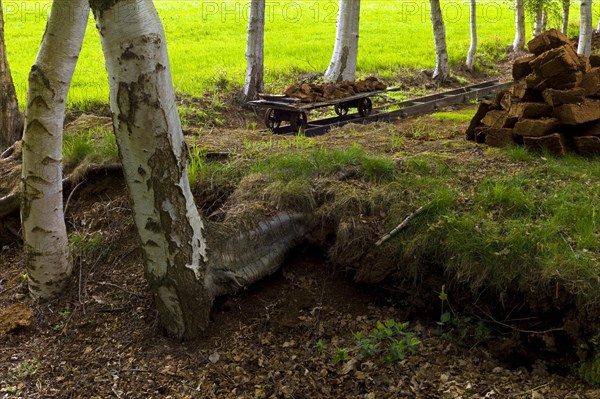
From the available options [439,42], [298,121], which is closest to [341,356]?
[298,121]

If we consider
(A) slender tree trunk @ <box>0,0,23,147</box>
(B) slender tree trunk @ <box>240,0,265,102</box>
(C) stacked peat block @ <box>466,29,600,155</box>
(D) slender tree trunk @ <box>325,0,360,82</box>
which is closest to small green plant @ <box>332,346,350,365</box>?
(C) stacked peat block @ <box>466,29,600,155</box>

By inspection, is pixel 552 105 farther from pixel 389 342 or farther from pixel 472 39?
pixel 472 39

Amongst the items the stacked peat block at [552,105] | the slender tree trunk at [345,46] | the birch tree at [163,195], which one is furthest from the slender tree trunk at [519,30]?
the birch tree at [163,195]

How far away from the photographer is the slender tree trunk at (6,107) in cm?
850

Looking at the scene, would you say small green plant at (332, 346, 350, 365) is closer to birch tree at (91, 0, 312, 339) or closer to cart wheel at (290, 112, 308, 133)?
birch tree at (91, 0, 312, 339)

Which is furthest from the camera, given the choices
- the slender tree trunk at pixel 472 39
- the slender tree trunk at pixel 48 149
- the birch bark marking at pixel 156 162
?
the slender tree trunk at pixel 472 39

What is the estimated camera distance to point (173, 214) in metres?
4.50

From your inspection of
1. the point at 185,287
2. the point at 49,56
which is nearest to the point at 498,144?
the point at 185,287

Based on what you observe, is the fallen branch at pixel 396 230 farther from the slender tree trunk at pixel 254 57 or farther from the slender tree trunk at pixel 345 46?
the slender tree trunk at pixel 345 46

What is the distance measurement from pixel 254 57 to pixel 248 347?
860 centimetres

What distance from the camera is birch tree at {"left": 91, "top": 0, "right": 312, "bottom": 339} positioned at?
13.0 feet

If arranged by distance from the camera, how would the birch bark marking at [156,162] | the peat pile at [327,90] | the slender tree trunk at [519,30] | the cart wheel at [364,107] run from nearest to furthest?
the birch bark marking at [156,162], the peat pile at [327,90], the cart wheel at [364,107], the slender tree trunk at [519,30]

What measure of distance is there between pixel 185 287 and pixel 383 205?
6.11 ft

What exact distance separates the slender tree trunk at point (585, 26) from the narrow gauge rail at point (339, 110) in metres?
2.47
